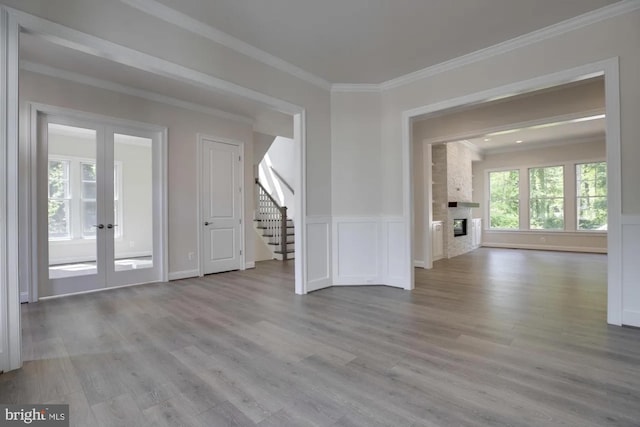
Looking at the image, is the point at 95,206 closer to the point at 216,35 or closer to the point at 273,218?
the point at 216,35

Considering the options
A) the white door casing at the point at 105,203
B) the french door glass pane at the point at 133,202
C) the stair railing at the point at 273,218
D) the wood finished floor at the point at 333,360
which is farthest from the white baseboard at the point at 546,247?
the french door glass pane at the point at 133,202

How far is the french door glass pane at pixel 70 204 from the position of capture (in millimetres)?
3947

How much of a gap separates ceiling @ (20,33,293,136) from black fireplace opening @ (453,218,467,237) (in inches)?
211

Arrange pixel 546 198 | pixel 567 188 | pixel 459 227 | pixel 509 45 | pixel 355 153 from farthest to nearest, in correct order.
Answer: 1. pixel 546 198
2. pixel 567 188
3. pixel 459 227
4. pixel 355 153
5. pixel 509 45

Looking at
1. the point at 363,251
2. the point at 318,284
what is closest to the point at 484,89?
the point at 363,251

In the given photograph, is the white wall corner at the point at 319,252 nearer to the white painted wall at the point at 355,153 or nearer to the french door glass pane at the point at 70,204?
the white painted wall at the point at 355,153

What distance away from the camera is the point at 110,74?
4051 millimetres

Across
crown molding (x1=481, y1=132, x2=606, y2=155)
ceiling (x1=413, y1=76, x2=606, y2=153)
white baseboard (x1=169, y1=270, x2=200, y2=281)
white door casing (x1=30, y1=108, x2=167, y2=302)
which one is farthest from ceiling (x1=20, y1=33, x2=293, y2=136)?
crown molding (x1=481, y1=132, x2=606, y2=155)

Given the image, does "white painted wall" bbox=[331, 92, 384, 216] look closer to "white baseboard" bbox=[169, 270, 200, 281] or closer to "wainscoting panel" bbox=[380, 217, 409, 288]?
"wainscoting panel" bbox=[380, 217, 409, 288]

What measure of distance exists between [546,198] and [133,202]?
33.0ft

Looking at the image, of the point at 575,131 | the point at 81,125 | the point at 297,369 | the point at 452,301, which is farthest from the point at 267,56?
the point at 575,131

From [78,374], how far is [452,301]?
3553 millimetres

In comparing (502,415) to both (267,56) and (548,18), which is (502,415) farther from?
(267,56)

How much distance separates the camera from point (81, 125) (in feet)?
13.6
